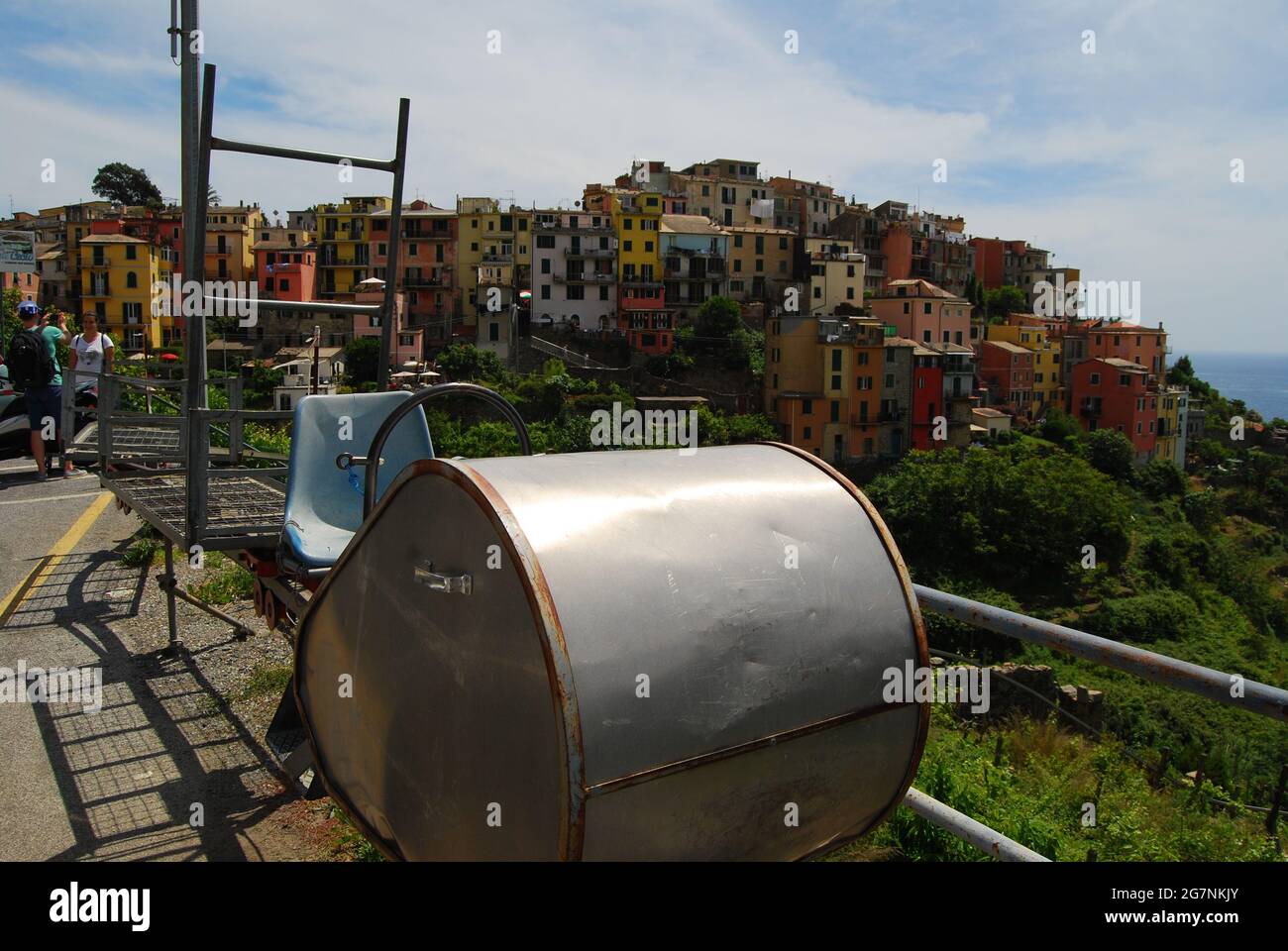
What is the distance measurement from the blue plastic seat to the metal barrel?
67.4 inches

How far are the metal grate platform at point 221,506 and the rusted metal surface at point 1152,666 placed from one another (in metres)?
3.33

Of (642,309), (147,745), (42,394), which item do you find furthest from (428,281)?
(147,745)

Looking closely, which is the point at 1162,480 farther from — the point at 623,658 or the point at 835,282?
Result: the point at 623,658

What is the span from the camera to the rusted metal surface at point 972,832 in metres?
3.28

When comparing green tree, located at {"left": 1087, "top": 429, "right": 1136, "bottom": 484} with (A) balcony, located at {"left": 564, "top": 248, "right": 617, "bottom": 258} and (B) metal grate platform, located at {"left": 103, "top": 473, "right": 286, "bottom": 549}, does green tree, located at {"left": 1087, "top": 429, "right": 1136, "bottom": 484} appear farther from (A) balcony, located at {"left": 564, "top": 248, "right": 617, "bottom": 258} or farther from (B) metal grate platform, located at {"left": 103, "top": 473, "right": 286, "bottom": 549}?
(B) metal grate platform, located at {"left": 103, "top": 473, "right": 286, "bottom": 549}

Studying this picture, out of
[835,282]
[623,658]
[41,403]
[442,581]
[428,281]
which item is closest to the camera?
[623,658]

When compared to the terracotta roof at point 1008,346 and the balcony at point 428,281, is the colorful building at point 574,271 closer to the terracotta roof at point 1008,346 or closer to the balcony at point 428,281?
the balcony at point 428,281

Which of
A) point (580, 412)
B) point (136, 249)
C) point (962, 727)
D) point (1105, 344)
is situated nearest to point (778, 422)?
point (580, 412)

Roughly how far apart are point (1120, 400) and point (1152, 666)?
9149cm

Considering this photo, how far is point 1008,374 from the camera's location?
8800 centimetres

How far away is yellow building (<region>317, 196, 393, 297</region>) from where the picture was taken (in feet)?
261

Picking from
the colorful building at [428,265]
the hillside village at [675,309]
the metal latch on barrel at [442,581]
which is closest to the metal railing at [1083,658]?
the metal latch on barrel at [442,581]

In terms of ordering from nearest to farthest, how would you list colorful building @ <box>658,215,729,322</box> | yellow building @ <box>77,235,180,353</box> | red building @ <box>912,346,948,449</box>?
yellow building @ <box>77,235,180,353</box>, red building @ <box>912,346,948,449</box>, colorful building @ <box>658,215,729,322</box>

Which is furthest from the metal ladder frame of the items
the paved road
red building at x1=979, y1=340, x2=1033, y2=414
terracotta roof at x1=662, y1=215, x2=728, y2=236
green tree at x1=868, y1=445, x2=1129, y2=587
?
red building at x1=979, y1=340, x2=1033, y2=414
